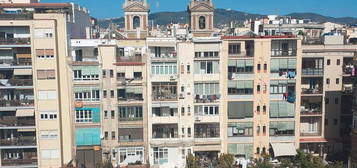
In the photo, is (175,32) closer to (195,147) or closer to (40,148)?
(195,147)

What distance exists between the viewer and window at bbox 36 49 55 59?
3931 centimetres

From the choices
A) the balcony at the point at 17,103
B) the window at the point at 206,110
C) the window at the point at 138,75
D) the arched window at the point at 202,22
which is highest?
the arched window at the point at 202,22

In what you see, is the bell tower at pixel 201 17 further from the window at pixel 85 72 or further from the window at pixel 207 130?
the window at pixel 85 72

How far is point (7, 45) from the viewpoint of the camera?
3944cm

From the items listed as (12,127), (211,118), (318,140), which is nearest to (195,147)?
(211,118)

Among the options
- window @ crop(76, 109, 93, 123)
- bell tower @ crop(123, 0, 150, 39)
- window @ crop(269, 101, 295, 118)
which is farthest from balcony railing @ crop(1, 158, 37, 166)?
window @ crop(269, 101, 295, 118)

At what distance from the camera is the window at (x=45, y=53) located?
3931cm

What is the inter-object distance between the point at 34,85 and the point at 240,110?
73.0 ft

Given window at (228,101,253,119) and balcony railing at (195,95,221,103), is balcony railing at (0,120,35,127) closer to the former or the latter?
balcony railing at (195,95,221,103)

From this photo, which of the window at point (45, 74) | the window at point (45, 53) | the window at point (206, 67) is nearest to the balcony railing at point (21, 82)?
the window at point (45, 74)

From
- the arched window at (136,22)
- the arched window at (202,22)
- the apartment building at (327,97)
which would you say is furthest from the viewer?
the arched window at (136,22)

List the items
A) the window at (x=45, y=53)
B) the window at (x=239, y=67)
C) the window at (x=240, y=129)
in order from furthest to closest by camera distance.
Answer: the window at (x=240, y=129) → the window at (x=239, y=67) → the window at (x=45, y=53)

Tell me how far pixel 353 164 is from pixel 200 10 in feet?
89.3

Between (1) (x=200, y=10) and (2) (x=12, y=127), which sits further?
(1) (x=200, y=10)
